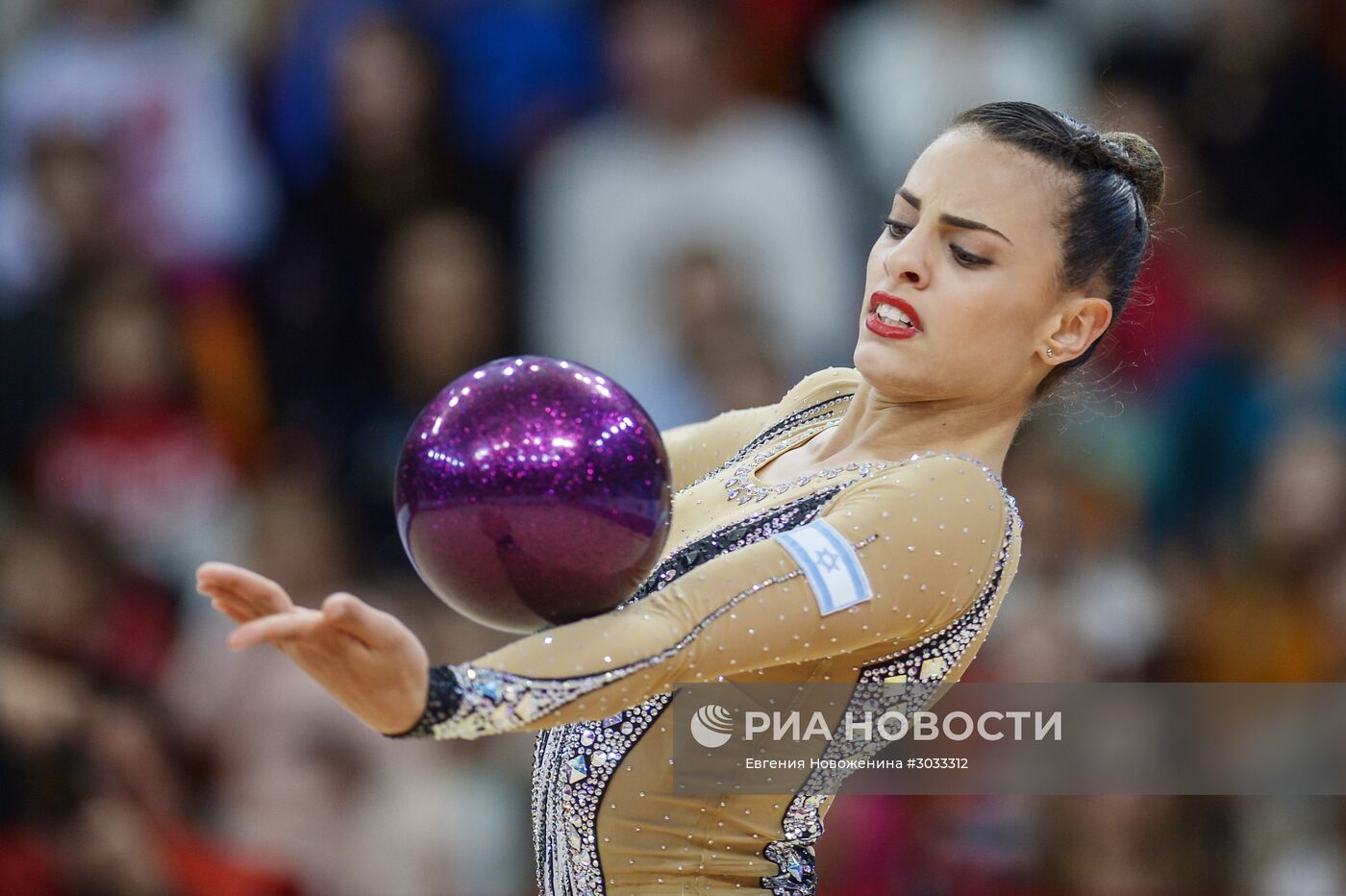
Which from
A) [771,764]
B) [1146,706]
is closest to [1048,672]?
[1146,706]

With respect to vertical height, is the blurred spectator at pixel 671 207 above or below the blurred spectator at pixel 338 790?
above

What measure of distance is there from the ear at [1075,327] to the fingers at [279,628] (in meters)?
1.05

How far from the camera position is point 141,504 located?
5410mm

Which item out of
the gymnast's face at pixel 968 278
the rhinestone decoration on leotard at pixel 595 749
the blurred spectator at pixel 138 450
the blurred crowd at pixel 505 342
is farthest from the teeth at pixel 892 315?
the blurred spectator at pixel 138 450

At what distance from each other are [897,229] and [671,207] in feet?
10.5

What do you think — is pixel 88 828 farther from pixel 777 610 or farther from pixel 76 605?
pixel 777 610

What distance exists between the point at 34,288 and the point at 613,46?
1.96 meters

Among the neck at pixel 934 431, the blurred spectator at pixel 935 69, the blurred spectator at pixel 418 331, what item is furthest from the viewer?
the blurred spectator at pixel 935 69

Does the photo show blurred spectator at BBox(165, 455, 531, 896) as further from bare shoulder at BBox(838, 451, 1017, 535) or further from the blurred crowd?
bare shoulder at BBox(838, 451, 1017, 535)

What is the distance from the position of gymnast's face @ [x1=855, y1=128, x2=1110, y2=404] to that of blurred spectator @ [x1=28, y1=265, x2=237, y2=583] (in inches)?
134

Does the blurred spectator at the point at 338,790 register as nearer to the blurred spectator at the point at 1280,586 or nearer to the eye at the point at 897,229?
the blurred spectator at the point at 1280,586

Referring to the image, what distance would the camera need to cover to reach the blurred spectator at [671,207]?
18.0 feet

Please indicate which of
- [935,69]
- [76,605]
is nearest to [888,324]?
[76,605]

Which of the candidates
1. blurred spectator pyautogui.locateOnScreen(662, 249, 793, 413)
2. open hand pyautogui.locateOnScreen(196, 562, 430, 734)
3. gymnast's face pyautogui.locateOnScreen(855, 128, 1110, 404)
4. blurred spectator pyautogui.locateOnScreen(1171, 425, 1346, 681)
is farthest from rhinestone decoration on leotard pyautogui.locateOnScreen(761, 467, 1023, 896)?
blurred spectator pyautogui.locateOnScreen(1171, 425, 1346, 681)
